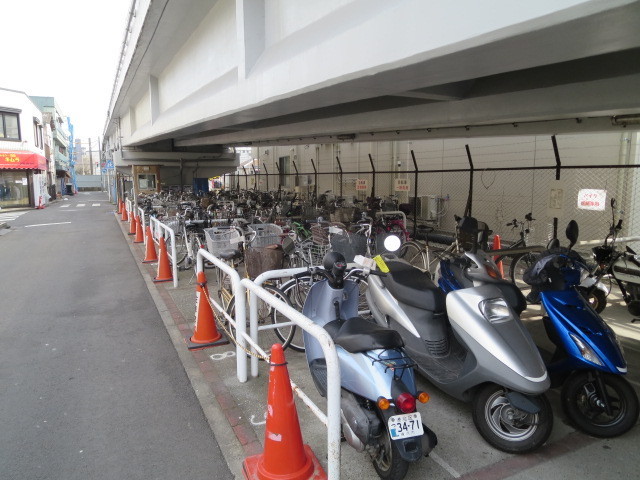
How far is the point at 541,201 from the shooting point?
10586mm

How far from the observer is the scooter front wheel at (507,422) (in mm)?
2984

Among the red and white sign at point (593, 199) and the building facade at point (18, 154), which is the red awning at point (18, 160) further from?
the red and white sign at point (593, 199)

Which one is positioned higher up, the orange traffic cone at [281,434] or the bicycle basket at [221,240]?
the bicycle basket at [221,240]

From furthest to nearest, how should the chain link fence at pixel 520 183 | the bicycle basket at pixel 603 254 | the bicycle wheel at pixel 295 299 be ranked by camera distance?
the chain link fence at pixel 520 183, the bicycle basket at pixel 603 254, the bicycle wheel at pixel 295 299

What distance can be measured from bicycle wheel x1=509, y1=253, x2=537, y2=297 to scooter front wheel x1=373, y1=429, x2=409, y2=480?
538cm

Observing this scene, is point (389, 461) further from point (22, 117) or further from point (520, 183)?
point (22, 117)

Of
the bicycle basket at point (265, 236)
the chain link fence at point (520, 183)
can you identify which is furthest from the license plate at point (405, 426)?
the chain link fence at point (520, 183)

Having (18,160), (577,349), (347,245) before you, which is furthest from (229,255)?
(18,160)

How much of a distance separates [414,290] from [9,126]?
102 feet

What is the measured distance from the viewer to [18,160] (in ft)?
87.4

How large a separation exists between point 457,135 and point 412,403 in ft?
25.0

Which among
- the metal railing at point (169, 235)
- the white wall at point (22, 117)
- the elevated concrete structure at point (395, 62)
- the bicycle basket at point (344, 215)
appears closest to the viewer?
the elevated concrete structure at point (395, 62)

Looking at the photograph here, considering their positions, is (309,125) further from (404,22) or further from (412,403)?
(412,403)

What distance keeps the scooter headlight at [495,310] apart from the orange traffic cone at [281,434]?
1.51 metres
